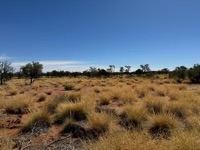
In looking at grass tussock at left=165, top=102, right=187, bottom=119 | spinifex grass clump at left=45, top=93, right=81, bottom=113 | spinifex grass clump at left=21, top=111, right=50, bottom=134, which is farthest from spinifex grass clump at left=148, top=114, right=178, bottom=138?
spinifex grass clump at left=45, top=93, right=81, bottom=113

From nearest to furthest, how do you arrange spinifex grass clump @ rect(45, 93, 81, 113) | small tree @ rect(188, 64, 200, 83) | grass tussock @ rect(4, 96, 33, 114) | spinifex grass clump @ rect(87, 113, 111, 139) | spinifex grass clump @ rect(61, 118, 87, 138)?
spinifex grass clump @ rect(87, 113, 111, 139) < spinifex grass clump @ rect(61, 118, 87, 138) < spinifex grass clump @ rect(45, 93, 81, 113) < grass tussock @ rect(4, 96, 33, 114) < small tree @ rect(188, 64, 200, 83)

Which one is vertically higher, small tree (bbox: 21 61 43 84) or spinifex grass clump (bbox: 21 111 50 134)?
small tree (bbox: 21 61 43 84)

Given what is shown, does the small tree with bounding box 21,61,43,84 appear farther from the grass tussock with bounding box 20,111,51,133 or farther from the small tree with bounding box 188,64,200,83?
the grass tussock with bounding box 20,111,51,133

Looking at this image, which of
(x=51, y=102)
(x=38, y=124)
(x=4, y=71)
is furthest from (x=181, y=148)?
(x=4, y=71)

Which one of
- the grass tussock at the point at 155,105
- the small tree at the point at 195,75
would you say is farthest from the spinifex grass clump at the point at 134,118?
the small tree at the point at 195,75

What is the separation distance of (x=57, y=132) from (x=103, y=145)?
3679 mm

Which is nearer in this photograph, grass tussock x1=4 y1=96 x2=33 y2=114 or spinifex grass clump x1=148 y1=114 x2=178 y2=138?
spinifex grass clump x1=148 y1=114 x2=178 y2=138

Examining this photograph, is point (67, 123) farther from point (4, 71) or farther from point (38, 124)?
point (4, 71)

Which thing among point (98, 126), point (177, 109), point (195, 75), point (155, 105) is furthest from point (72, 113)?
point (195, 75)

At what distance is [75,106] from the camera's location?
10.2m

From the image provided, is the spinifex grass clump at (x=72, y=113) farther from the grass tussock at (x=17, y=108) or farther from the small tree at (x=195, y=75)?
the small tree at (x=195, y=75)

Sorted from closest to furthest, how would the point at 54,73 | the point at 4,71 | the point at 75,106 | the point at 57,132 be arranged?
the point at 57,132
the point at 75,106
the point at 4,71
the point at 54,73

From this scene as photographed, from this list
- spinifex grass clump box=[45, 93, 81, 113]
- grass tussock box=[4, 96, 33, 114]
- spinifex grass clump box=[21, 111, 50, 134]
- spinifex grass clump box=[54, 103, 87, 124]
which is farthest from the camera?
grass tussock box=[4, 96, 33, 114]

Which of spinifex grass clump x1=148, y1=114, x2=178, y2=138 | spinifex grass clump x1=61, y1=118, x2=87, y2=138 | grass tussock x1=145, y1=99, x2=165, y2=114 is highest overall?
grass tussock x1=145, y1=99, x2=165, y2=114
